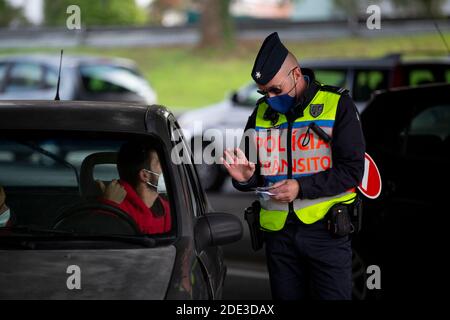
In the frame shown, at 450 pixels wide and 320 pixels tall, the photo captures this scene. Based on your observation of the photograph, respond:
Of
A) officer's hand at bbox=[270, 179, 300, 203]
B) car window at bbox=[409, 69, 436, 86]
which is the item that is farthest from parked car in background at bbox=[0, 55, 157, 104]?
officer's hand at bbox=[270, 179, 300, 203]

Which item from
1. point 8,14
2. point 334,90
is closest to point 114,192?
point 334,90

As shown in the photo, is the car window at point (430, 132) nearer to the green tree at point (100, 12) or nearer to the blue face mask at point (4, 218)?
the blue face mask at point (4, 218)

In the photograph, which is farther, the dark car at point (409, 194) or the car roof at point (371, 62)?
the car roof at point (371, 62)

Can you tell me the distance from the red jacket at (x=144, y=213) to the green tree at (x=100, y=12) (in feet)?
128

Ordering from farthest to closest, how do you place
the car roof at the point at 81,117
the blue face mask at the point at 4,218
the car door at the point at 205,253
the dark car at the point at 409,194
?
the dark car at the point at 409,194
the car roof at the point at 81,117
the blue face mask at the point at 4,218
the car door at the point at 205,253

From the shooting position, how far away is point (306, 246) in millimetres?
4547

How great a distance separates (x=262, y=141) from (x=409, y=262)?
2207 mm

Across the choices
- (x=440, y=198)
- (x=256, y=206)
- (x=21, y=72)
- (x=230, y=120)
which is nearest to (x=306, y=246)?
(x=256, y=206)

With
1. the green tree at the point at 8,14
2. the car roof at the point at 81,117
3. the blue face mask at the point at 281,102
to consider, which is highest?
the green tree at the point at 8,14

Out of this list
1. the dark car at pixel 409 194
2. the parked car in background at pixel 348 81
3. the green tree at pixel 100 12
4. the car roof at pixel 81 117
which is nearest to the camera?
the car roof at pixel 81 117

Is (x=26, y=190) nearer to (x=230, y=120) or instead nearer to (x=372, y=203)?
(x=372, y=203)

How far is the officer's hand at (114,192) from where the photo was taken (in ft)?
15.1

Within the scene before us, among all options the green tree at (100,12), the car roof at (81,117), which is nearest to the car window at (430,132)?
the car roof at (81,117)

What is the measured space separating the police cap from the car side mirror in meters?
0.62
